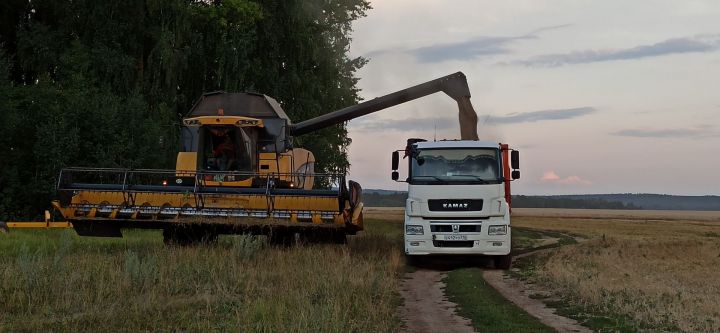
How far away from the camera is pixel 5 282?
11484 millimetres

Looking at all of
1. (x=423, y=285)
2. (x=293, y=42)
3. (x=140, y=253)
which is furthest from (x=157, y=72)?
(x=423, y=285)

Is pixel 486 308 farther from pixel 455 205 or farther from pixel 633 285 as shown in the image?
pixel 455 205

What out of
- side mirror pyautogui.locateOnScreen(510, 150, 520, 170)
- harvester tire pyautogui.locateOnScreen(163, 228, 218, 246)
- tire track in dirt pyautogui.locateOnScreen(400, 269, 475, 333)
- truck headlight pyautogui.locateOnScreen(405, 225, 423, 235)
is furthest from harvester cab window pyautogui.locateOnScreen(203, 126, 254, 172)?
side mirror pyautogui.locateOnScreen(510, 150, 520, 170)

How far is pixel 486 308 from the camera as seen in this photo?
456 inches

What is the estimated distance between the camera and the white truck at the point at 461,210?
17.9m

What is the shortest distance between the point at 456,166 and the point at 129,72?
65.6 feet

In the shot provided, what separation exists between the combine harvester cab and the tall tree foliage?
19.1 feet

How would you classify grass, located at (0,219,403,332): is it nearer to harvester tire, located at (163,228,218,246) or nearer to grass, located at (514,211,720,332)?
harvester tire, located at (163,228,218,246)

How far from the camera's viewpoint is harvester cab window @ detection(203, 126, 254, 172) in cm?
2016

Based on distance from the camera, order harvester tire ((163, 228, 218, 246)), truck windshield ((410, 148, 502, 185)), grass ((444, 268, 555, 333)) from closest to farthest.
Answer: grass ((444, 268, 555, 333))
truck windshield ((410, 148, 502, 185))
harvester tire ((163, 228, 218, 246))

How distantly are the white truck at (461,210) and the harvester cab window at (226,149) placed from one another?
16.0ft

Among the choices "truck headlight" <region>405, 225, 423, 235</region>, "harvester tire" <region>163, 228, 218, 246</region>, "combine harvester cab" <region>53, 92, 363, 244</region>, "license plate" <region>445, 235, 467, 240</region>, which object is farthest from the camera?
"harvester tire" <region>163, 228, 218, 246</region>

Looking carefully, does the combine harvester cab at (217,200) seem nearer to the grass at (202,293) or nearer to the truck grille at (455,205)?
the grass at (202,293)

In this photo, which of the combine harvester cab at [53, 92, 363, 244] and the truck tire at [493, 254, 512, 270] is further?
the truck tire at [493, 254, 512, 270]
